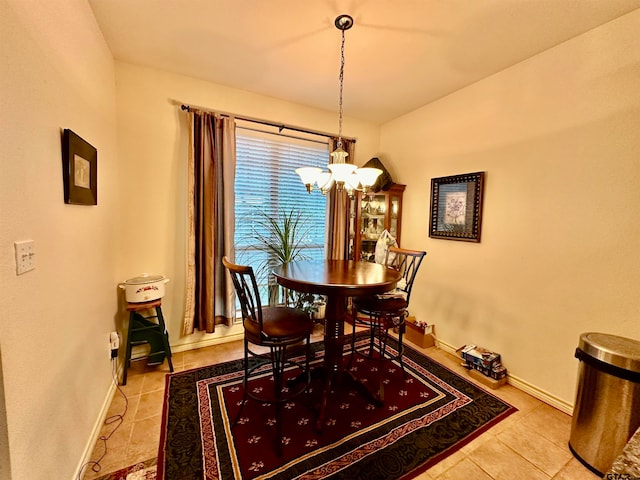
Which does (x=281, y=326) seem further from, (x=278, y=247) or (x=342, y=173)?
(x=278, y=247)

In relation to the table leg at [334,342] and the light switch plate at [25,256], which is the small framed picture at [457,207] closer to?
the table leg at [334,342]

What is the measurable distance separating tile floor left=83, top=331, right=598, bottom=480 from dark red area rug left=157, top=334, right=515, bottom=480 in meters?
0.07

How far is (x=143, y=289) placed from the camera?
2217mm

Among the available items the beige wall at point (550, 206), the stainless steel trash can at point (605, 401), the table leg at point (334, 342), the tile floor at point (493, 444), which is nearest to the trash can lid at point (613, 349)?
the stainless steel trash can at point (605, 401)

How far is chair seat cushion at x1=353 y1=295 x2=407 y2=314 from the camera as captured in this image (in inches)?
84.5

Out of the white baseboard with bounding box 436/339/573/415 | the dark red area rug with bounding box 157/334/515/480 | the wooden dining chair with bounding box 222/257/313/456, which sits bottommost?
the dark red area rug with bounding box 157/334/515/480

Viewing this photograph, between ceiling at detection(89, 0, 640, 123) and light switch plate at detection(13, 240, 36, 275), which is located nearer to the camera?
light switch plate at detection(13, 240, 36, 275)

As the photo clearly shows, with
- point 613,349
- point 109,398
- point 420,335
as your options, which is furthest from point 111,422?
point 613,349

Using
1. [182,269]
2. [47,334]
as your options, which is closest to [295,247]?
[182,269]

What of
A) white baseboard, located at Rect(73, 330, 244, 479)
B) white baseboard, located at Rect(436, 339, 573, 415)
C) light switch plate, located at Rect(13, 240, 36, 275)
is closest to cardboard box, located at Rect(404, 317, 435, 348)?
white baseboard, located at Rect(436, 339, 573, 415)

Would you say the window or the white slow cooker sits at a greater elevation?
the window

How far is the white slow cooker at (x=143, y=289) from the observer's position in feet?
7.21

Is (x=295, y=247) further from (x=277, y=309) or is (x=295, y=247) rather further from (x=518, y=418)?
(x=518, y=418)

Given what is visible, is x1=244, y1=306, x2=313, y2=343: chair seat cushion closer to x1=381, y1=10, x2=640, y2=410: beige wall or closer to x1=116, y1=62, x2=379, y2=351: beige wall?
x1=116, y1=62, x2=379, y2=351: beige wall
